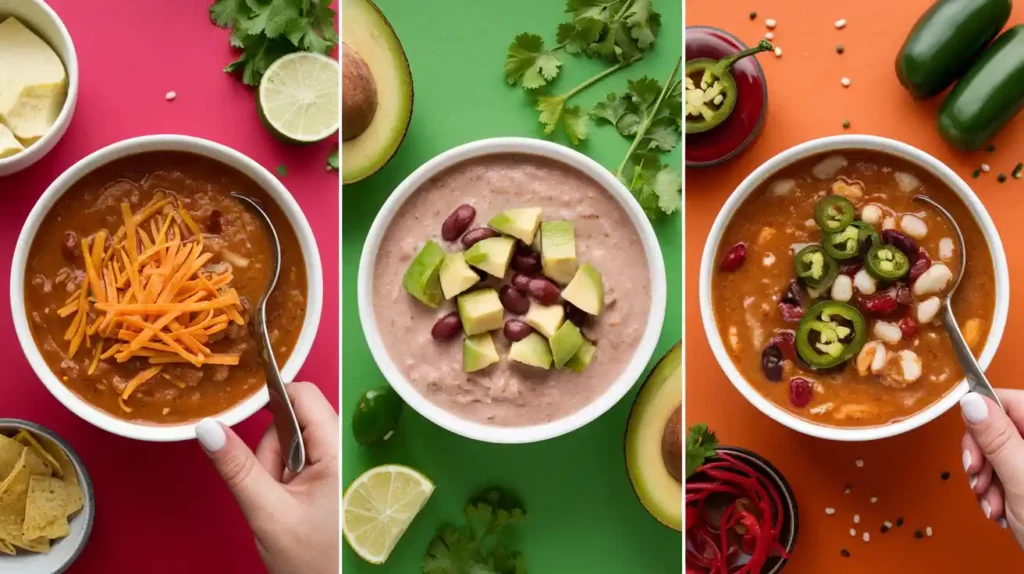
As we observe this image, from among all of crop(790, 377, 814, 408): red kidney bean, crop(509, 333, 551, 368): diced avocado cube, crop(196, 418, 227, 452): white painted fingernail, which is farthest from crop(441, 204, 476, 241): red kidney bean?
crop(790, 377, 814, 408): red kidney bean

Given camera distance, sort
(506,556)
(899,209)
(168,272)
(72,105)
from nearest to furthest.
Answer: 1. (506,556)
2. (168,272)
3. (899,209)
4. (72,105)

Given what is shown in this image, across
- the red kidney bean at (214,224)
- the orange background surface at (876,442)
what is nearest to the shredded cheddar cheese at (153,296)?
the red kidney bean at (214,224)

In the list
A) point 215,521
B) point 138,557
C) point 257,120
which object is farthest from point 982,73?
point 138,557

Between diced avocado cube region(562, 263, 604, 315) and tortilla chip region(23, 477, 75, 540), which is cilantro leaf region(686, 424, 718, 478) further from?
tortilla chip region(23, 477, 75, 540)

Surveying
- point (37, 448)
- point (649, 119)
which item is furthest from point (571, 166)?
point (37, 448)

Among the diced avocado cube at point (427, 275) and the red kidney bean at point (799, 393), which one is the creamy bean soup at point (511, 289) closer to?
the diced avocado cube at point (427, 275)

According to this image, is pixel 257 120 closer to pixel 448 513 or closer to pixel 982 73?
pixel 448 513

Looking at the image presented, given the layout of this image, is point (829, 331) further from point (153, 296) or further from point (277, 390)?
point (153, 296)
